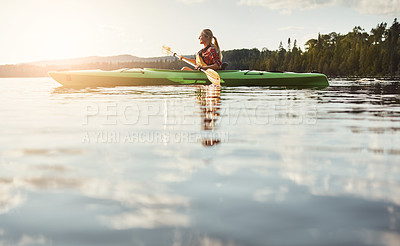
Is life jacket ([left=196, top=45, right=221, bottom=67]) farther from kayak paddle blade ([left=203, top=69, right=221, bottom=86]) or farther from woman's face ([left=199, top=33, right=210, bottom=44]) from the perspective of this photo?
kayak paddle blade ([left=203, top=69, right=221, bottom=86])

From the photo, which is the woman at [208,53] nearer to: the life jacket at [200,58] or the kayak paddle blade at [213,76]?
the life jacket at [200,58]

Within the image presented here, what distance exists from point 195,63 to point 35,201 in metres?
14.1

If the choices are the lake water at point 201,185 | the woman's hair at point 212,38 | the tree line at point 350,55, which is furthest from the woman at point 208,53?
the tree line at point 350,55

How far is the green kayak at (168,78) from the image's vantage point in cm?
1484

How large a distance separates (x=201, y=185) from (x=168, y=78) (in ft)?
41.8

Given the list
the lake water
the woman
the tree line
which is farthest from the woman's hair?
the tree line

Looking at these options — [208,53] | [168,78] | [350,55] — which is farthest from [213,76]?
[350,55]

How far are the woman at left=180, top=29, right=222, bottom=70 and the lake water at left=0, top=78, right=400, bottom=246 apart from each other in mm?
9683

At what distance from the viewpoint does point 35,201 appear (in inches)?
87.0

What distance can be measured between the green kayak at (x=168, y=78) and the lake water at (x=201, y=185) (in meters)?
9.89

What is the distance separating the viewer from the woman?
14422 millimetres

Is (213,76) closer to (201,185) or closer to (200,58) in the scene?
(200,58)

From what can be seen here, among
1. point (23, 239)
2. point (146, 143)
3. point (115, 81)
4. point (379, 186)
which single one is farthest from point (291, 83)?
point (23, 239)

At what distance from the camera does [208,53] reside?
47.4 feet
